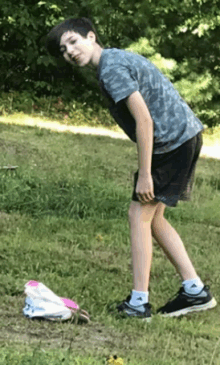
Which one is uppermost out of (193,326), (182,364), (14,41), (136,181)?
(136,181)

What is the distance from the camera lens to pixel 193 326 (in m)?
3.53

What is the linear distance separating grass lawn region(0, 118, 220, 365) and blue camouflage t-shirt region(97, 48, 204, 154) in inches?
37.1

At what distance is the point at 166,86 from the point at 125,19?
957cm

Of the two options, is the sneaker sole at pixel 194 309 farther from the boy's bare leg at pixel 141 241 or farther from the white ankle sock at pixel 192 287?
the boy's bare leg at pixel 141 241

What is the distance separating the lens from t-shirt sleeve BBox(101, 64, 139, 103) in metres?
3.26

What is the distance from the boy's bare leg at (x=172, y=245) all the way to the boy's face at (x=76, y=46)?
Answer: 89 cm

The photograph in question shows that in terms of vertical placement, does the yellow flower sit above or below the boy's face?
below

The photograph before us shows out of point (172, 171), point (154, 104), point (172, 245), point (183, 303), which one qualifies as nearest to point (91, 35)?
point (154, 104)

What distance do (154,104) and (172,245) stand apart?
0.77 metres

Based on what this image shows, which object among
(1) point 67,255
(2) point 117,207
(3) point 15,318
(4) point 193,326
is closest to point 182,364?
(4) point 193,326

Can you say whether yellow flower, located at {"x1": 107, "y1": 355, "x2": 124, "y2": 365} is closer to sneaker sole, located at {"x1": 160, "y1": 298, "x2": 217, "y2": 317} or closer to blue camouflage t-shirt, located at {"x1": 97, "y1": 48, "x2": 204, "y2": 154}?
sneaker sole, located at {"x1": 160, "y1": 298, "x2": 217, "y2": 317}

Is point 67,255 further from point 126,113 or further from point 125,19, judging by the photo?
point 125,19

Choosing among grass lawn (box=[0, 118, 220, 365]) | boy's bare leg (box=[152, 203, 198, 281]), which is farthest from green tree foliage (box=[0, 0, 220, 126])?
boy's bare leg (box=[152, 203, 198, 281])

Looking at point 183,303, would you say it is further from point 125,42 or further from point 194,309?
point 125,42
